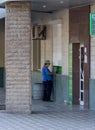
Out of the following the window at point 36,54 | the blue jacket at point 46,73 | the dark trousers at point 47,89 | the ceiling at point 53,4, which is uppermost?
the ceiling at point 53,4

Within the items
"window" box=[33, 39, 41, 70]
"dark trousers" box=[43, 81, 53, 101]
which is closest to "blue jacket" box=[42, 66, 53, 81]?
"dark trousers" box=[43, 81, 53, 101]

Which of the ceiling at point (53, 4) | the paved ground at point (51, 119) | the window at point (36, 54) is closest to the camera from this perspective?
the paved ground at point (51, 119)

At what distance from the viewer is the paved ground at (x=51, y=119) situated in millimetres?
13391

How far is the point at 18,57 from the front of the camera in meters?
16.5

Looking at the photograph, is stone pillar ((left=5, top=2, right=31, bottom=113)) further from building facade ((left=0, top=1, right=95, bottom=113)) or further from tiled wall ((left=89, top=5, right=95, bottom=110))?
tiled wall ((left=89, top=5, right=95, bottom=110))

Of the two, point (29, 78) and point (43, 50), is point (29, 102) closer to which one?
point (29, 78)

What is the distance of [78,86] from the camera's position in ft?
63.1

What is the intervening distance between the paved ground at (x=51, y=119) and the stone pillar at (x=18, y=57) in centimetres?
51

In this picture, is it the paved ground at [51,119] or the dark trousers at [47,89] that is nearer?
the paved ground at [51,119]

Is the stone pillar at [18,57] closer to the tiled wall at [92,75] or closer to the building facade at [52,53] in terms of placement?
the building facade at [52,53]

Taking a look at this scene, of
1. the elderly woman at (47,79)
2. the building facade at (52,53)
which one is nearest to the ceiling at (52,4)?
the building facade at (52,53)

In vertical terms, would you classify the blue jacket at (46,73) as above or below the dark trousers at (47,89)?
above

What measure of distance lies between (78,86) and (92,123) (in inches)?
201

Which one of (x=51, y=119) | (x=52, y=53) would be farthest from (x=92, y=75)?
(x=52, y=53)
